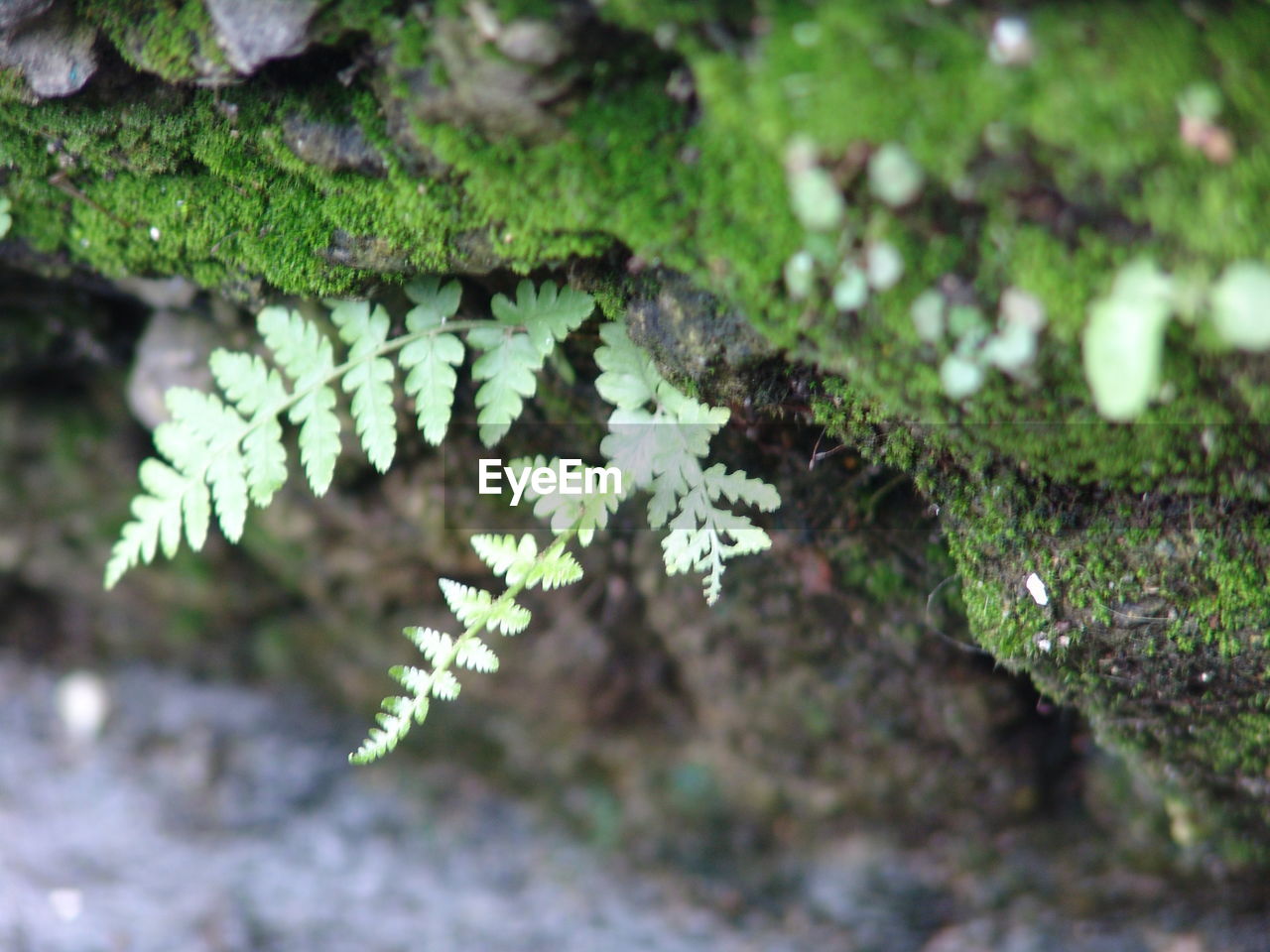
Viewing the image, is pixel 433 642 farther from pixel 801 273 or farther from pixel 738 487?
pixel 801 273

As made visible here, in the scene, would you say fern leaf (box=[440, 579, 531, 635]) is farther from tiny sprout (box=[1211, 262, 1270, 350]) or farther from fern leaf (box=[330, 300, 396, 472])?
tiny sprout (box=[1211, 262, 1270, 350])

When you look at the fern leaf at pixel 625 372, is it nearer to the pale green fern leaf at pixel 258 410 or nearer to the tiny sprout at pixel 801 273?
the tiny sprout at pixel 801 273

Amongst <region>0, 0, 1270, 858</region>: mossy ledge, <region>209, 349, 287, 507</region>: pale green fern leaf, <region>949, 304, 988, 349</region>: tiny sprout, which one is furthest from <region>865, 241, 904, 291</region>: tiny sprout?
<region>209, 349, 287, 507</region>: pale green fern leaf

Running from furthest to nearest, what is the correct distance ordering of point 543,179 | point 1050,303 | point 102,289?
point 102,289 → point 543,179 → point 1050,303

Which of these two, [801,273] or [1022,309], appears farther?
[801,273]

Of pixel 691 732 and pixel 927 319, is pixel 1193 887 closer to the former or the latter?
pixel 691 732

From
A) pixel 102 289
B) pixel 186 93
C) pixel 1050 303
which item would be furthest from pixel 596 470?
pixel 102 289

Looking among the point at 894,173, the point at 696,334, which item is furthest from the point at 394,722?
the point at 894,173
